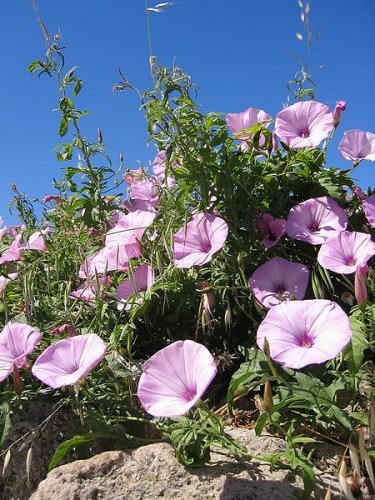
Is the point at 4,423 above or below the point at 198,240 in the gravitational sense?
below

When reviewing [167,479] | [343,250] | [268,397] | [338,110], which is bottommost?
[167,479]

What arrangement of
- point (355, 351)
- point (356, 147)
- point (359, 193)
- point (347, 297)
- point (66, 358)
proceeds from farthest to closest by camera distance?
point (356, 147) < point (359, 193) < point (347, 297) < point (66, 358) < point (355, 351)

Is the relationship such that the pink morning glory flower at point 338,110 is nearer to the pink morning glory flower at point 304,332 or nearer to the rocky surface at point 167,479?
the pink morning glory flower at point 304,332

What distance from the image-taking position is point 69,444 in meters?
1.43

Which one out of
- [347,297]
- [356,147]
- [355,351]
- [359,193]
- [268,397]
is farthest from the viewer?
[356,147]

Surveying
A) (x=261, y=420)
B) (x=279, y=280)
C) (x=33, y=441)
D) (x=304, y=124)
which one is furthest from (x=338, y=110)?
(x=33, y=441)

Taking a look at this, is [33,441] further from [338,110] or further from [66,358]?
[338,110]

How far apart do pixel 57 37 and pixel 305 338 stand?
1.38m

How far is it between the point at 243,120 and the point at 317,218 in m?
0.46

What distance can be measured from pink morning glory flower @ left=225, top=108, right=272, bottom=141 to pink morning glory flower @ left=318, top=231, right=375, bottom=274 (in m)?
0.54

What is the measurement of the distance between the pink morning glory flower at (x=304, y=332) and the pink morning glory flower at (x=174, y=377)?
0.52 ft

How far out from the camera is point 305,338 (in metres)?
1.39

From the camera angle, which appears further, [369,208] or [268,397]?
[369,208]

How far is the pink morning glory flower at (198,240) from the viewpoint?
1.69 meters
